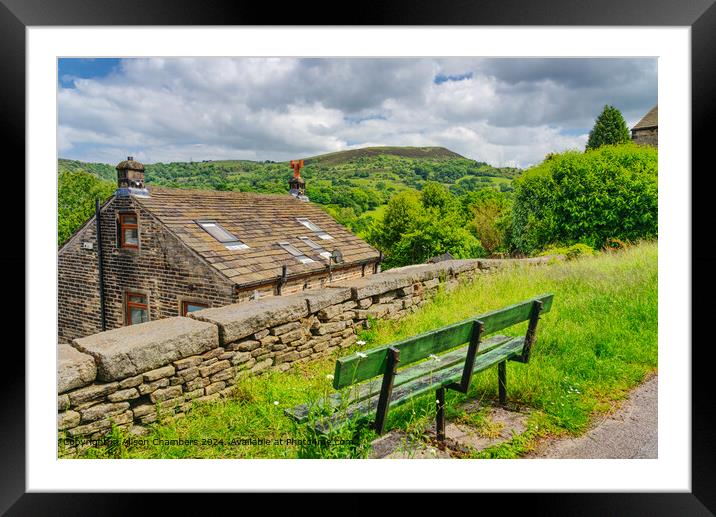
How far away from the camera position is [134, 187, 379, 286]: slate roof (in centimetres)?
912

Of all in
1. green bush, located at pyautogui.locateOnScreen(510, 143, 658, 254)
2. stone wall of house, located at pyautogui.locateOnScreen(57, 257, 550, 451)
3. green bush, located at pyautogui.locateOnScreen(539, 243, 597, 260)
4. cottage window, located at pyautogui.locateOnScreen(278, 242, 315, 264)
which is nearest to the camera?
stone wall of house, located at pyautogui.locateOnScreen(57, 257, 550, 451)

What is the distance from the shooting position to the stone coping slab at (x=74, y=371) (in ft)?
8.21

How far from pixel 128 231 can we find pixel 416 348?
9413mm

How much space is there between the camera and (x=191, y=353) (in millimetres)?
3061

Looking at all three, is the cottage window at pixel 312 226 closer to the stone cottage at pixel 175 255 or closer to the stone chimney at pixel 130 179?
the stone cottage at pixel 175 255

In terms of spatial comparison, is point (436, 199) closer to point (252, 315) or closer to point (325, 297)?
point (325, 297)

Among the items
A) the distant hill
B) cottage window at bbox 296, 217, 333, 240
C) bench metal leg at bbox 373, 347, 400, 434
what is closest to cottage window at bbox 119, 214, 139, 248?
cottage window at bbox 296, 217, 333, 240

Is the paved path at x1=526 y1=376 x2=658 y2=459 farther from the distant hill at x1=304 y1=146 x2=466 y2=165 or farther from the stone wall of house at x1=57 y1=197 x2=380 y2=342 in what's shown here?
the stone wall of house at x1=57 y1=197 x2=380 y2=342

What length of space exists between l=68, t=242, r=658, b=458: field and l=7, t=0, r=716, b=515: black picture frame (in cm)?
40
